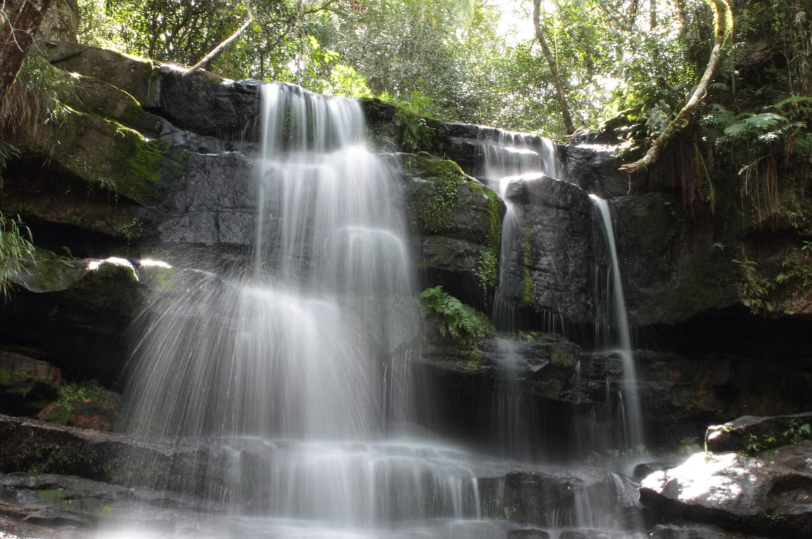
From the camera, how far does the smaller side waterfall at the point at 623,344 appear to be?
903cm

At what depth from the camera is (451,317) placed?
805cm

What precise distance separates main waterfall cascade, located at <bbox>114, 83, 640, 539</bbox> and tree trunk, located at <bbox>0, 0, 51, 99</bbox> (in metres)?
2.87

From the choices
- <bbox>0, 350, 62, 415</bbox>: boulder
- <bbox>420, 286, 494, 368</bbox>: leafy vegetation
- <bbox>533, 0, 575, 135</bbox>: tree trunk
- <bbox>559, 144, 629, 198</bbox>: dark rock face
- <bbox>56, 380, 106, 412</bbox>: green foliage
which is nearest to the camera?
<bbox>0, 350, 62, 415</bbox>: boulder

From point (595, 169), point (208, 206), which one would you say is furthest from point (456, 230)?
point (595, 169)

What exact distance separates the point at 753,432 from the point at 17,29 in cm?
901

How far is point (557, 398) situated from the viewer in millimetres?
8234

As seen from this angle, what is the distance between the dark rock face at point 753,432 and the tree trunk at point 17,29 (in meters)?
8.58

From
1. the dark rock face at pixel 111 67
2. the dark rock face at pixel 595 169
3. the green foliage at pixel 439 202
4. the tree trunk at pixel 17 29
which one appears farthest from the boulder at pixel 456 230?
the tree trunk at pixel 17 29

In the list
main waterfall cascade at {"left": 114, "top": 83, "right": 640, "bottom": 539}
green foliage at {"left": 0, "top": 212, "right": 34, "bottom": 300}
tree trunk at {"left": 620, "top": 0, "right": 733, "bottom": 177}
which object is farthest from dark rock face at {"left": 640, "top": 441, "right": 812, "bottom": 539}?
green foliage at {"left": 0, "top": 212, "right": 34, "bottom": 300}

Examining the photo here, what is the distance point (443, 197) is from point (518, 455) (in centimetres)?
396

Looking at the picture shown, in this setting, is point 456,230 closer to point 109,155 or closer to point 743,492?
point 743,492

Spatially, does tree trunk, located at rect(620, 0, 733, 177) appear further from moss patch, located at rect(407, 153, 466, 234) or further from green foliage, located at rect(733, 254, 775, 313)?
moss patch, located at rect(407, 153, 466, 234)

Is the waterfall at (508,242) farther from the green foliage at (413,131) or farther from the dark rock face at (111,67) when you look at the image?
the dark rock face at (111,67)

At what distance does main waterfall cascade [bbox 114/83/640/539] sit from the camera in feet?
20.1
